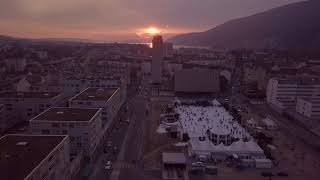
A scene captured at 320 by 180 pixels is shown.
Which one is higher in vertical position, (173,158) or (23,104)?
(23,104)

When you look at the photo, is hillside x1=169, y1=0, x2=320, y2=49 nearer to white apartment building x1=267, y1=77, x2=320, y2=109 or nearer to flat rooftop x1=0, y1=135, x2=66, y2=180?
white apartment building x1=267, y1=77, x2=320, y2=109

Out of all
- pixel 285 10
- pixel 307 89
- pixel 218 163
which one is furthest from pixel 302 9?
pixel 218 163

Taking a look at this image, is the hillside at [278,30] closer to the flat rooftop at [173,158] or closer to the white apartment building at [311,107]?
the white apartment building at [311,107]

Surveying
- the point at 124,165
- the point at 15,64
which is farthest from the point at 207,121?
the point at 15,64

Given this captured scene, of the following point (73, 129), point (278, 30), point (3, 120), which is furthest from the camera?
point (278, 30)

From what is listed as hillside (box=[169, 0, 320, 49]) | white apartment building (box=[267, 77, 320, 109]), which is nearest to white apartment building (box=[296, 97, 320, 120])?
white apartment building (box=[267, 77, 320, 109])

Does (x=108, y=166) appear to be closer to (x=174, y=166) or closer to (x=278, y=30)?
(x=174, y=166)
